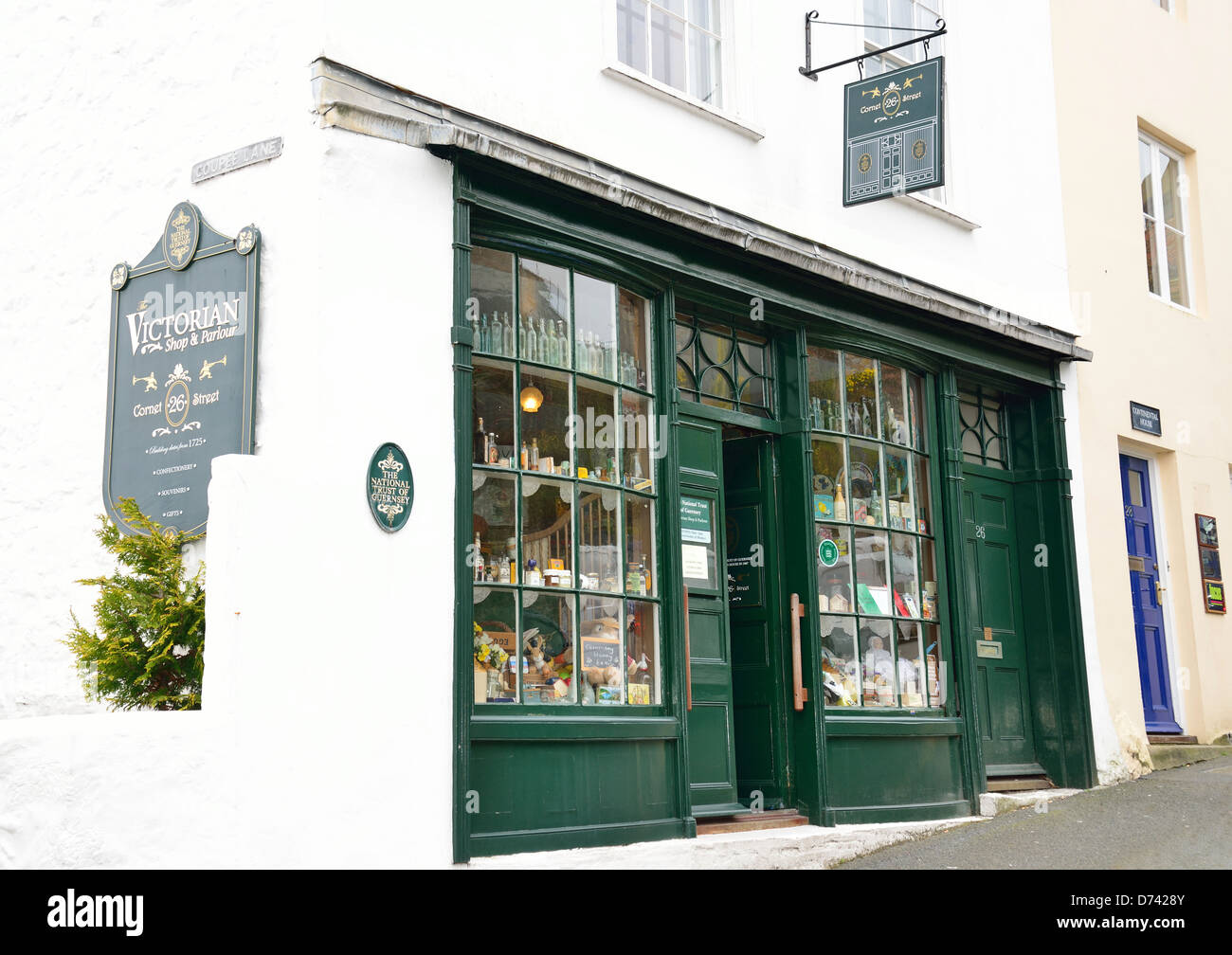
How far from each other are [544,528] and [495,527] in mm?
320

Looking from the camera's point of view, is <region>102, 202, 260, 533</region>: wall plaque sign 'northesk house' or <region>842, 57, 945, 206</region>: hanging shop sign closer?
<region>102, 202, 260, 533</region>: wall plaque sign 'northesk house'

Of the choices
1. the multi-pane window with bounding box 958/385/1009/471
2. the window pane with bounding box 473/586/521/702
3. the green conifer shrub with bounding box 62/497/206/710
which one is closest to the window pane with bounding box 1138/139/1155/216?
the multi-pane window with bounding box 958/385/1009/471

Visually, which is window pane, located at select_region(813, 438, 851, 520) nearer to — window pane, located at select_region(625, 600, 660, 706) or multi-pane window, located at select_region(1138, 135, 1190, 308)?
window pane, located at select_region(625, 600, 660, 706)

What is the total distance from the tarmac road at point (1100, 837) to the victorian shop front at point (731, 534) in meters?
0.48

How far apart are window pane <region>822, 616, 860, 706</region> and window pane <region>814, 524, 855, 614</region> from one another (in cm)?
10

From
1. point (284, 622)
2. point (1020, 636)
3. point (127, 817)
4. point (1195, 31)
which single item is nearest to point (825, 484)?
point (1020, 636)

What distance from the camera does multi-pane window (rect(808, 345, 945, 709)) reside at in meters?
8.51

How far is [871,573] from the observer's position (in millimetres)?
8828

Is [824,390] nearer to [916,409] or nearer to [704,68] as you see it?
[916,409]

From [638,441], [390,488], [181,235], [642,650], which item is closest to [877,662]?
[642,650]

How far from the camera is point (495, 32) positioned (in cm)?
681

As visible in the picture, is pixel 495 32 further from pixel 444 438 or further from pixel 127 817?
pixel 127 817

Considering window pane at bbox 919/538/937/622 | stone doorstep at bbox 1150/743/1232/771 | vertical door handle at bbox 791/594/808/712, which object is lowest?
stone doorstep at bbox 1150/743/1232/771

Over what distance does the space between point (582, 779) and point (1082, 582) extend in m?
5.25
